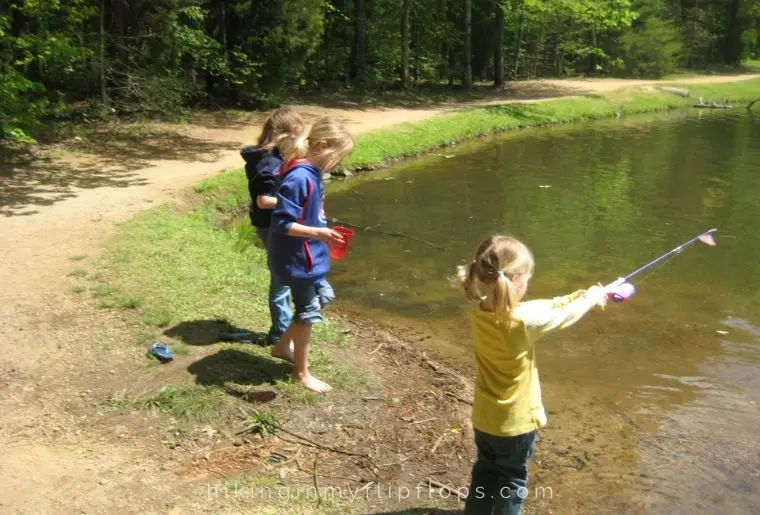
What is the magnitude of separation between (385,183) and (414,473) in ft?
31.3

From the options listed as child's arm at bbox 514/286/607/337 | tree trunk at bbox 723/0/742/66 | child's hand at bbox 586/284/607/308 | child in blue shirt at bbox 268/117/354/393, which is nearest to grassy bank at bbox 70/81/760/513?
child in blue shirt at bbox 268/117/354/393

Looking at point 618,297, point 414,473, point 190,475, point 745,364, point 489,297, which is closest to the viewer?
point 489,297

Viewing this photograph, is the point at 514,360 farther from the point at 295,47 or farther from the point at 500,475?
the point at 295,47

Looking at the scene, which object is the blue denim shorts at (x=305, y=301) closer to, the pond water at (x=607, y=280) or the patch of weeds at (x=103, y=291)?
the pond water at (x=607, y=280)

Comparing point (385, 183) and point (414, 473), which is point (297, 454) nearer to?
point (414, 473)

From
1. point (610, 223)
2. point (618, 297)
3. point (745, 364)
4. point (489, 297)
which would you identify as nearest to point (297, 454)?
point (489, 297)

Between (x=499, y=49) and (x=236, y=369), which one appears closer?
(x=236, y=369)

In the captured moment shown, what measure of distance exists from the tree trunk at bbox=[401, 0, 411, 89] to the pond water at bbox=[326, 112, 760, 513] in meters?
8.49

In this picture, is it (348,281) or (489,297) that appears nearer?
(489,297)

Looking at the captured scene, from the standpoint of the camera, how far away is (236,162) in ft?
41.8

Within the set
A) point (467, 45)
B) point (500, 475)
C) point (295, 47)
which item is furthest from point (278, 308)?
point (467, 45)

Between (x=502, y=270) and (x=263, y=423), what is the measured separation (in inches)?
70.1

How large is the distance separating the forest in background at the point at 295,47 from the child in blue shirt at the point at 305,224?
6765mm

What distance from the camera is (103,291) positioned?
5.84 metres
